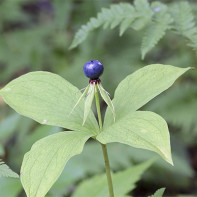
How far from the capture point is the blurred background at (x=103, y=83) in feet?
8.37

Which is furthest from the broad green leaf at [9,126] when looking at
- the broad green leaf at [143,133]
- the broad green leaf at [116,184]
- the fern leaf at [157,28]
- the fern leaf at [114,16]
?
the broad green leaf at [143,133]

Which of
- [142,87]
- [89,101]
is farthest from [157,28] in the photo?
[89,101]

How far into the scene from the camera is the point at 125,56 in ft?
13.1

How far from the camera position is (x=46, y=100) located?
4.38 ft

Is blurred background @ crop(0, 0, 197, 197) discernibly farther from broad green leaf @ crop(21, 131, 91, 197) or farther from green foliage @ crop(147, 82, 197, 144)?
broad green leaf @ crop(21, 131, 91, 197)

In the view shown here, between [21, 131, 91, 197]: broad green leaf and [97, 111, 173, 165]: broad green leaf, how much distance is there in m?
0.11

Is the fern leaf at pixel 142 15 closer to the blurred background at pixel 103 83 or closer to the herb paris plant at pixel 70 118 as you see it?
the blurred background at pixel 103 83

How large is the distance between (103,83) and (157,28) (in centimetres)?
142

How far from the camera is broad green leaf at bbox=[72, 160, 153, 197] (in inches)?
72.3

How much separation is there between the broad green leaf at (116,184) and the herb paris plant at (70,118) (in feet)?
2.04

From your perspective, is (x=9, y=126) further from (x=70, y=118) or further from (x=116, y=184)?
(x=70, y=118)

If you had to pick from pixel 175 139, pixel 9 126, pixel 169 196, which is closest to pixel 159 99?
pixel 175 139

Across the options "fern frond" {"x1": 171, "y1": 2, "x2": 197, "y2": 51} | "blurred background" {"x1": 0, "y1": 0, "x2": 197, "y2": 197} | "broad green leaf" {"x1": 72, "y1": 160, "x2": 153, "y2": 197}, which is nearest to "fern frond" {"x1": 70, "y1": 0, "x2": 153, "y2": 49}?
"fern frond" {"x1": 171, "y1": 2, "x2": 197, "y2": 51}

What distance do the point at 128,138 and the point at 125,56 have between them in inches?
116
